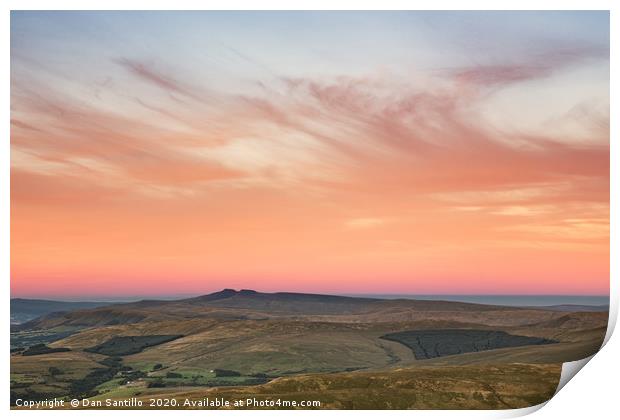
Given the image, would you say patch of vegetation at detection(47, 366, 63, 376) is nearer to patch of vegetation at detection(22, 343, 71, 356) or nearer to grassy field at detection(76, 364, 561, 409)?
Result: patch of vegetation at detection(22, 343, 71, 356)

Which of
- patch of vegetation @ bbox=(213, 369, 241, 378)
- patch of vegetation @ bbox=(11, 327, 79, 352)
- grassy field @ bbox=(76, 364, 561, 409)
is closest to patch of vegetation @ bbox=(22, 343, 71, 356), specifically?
patch of vegetation @ bbox=(11, 327, 79, 352)

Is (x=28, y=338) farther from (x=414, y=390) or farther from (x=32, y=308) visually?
(x=414, y=390)

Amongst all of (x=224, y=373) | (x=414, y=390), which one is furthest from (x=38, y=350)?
(x=414, y=390)

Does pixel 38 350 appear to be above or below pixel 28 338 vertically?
below

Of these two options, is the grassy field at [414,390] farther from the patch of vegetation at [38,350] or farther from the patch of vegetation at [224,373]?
the patch of vegetation at [224,373]

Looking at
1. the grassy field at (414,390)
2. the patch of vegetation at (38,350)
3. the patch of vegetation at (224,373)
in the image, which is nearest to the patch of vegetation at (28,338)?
the patch of vegetation at (38,350)

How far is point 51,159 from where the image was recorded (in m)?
125

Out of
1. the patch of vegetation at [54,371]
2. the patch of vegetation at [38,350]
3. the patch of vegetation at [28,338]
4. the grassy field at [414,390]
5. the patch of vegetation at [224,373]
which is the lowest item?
the patch of vegetation at [224,373]

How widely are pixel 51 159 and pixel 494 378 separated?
99.3 metres
